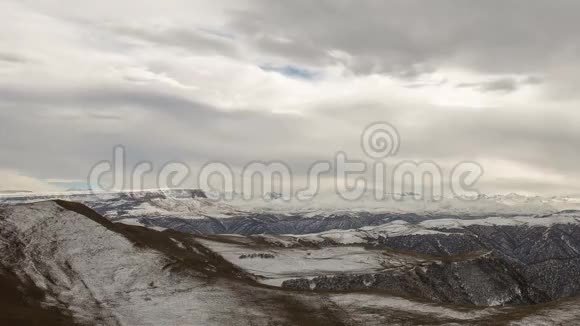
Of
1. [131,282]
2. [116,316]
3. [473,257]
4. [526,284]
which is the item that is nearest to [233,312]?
[116,316]

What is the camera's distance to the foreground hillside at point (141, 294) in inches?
2288

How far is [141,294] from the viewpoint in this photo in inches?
2702

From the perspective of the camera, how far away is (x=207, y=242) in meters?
143

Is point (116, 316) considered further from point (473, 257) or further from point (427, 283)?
point (473, 257)

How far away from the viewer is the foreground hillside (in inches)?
2288

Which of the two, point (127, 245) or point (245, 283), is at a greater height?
point (127, 245)

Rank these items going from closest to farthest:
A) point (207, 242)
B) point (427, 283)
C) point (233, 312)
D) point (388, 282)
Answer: point (233, 312) → point (388, 282) → point (427, 283) → point (207, 242)

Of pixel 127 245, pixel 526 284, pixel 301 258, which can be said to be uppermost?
pixel 127 245

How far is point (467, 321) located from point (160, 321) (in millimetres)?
34105

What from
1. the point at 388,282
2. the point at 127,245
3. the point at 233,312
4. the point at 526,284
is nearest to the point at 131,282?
the point at 127,245

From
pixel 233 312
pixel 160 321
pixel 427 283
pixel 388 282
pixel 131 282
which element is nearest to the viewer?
pixel 160 321

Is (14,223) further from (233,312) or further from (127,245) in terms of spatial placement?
(233,312)

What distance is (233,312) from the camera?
62.3m

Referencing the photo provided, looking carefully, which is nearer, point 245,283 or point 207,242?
point 245,283
